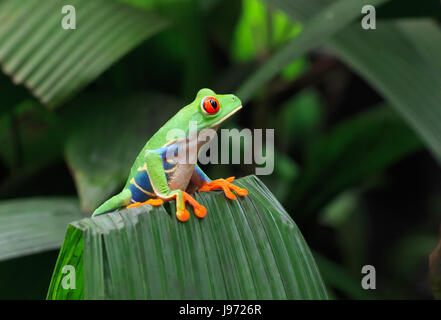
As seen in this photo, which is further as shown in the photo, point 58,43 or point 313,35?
point 58,43

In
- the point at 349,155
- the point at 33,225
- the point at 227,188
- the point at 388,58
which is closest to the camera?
the point at 227,188

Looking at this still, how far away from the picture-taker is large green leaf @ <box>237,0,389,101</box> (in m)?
→ 1.20

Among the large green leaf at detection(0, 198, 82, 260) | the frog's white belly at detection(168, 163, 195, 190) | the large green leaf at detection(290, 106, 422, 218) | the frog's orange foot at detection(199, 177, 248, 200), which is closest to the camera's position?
the frog's orange foot at detection(199, 177, 248, 200)

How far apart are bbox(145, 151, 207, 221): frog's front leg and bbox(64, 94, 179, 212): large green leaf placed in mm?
406

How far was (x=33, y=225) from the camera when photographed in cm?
116

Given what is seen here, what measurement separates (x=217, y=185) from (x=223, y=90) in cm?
106

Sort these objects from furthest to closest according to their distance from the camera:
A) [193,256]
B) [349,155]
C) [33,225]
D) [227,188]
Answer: [349,155] → [33,225] → [227,188] → [193,256]

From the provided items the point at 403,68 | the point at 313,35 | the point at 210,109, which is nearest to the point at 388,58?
the point at 403,68

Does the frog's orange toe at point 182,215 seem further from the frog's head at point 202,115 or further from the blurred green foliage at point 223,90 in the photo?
the blurred green foliage at point 223,90

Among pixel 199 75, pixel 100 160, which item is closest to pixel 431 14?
pixel 199 75

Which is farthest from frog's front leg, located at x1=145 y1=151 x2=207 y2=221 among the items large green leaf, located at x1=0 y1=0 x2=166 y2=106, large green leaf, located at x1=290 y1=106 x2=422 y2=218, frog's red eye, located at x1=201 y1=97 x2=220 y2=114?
large green leaf, located at x1=290 y1=106 x2=422 y2=218

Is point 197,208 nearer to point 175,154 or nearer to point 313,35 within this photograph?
point 175,154

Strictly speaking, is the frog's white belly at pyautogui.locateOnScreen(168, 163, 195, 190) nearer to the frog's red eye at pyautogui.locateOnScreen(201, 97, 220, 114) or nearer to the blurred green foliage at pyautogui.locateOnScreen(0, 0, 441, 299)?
the frog's red eye at pyautogui.locateOnScreen(201, 97, 220, 114)

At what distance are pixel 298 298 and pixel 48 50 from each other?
981mm
